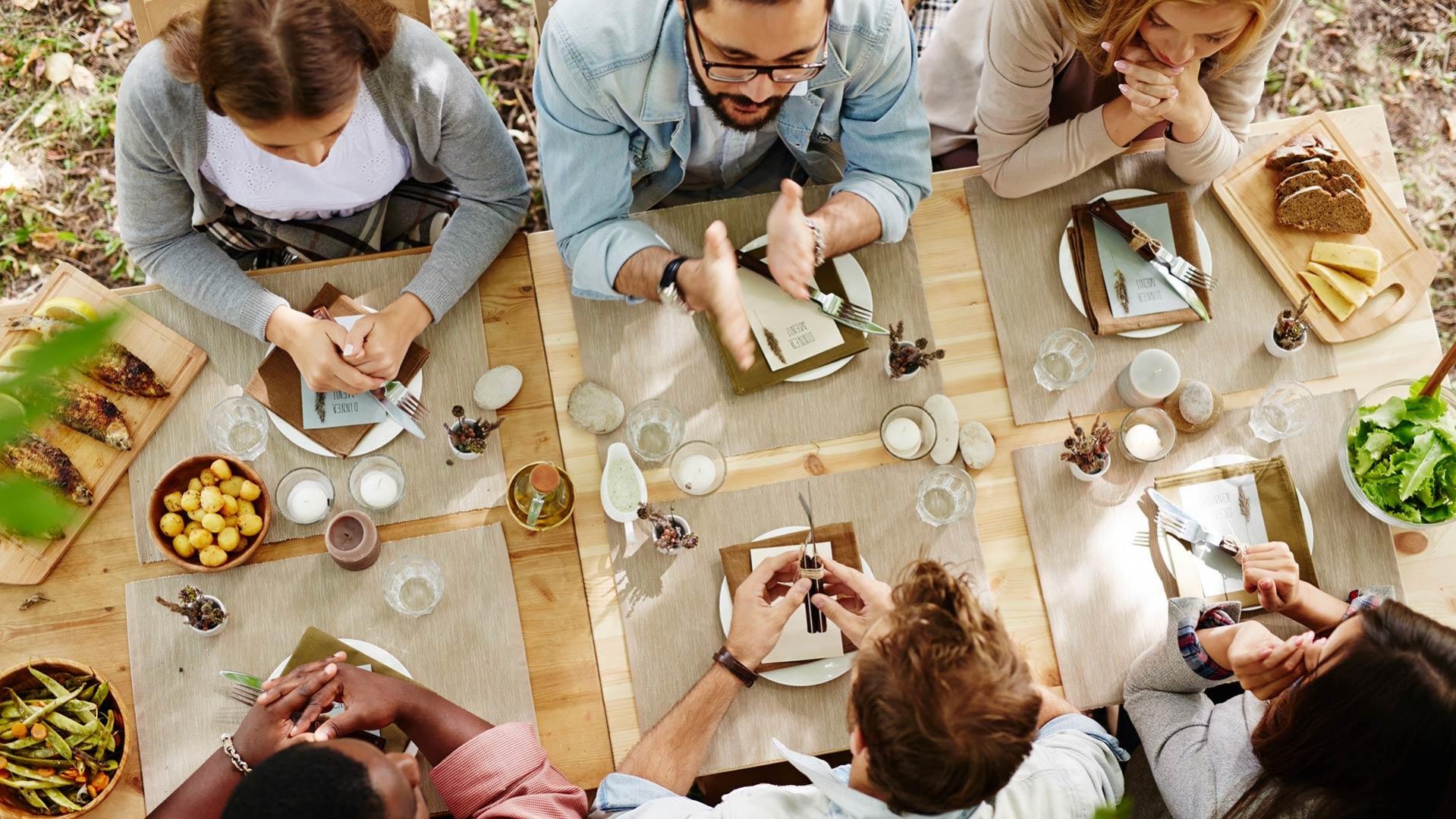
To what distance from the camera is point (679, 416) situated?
1.91 m

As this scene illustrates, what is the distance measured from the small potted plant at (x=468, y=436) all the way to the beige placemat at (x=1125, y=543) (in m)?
1.10

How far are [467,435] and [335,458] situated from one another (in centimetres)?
29

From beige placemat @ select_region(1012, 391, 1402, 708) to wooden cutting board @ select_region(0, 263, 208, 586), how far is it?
1744 mm

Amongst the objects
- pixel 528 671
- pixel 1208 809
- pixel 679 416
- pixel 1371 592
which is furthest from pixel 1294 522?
pixel 528 671

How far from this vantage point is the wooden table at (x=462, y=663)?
1.79 meters

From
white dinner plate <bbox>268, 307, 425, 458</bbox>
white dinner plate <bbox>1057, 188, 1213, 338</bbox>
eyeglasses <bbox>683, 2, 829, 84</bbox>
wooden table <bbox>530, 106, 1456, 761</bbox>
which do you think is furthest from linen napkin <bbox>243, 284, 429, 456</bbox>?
white dinner plate <bbox>1057, 188, 1213, 338</bbox>

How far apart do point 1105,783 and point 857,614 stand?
1.75 ft

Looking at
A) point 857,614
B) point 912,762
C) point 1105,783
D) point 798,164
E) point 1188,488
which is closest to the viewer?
point 912,762

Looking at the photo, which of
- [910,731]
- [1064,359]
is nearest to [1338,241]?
[1064,359]

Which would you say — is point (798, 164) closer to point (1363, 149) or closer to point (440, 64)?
point (440, 64)

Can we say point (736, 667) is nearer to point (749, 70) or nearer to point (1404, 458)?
point (749, 70)

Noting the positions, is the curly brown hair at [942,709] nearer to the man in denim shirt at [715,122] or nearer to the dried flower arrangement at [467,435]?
the man in denim shirt at [715,122]

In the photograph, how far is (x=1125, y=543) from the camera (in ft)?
6.25

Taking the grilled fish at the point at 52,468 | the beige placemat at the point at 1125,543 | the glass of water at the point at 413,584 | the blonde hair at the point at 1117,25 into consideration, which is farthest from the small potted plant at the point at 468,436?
the blonde hair at the point at 1117,25
